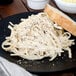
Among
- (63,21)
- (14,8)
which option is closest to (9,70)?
(63,21)

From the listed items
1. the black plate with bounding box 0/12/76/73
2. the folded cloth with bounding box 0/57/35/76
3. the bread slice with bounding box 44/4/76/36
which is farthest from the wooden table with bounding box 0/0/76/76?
the folded cloth with bounding box 0/57/35/76

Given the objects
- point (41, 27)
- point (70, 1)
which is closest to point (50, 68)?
point (41, 27)

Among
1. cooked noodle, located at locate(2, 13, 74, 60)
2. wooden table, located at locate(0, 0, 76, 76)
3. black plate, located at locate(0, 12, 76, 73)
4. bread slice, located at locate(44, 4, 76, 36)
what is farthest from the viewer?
wooden table, located at locate(0, 0, 76, 76)

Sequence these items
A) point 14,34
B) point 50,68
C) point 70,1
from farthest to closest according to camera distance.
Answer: point 70,1 < point 14,34 < point 50,68

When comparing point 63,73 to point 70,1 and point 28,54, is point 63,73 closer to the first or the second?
point 28,54

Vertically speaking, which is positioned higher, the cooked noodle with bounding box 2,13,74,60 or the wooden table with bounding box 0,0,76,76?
the cooked noodle with bounding box 2,13,74,60

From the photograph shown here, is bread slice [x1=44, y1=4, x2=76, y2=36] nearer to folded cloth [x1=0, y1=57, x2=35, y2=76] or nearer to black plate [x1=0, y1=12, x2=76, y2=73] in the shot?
black plate [x1=0, y1=12, x2=76, y2=73]

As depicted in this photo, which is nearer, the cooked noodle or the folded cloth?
the folded cloth

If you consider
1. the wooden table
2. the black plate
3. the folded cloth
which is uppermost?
the folded cloth

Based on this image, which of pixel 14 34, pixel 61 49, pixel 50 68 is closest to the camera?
pixel 50 68
